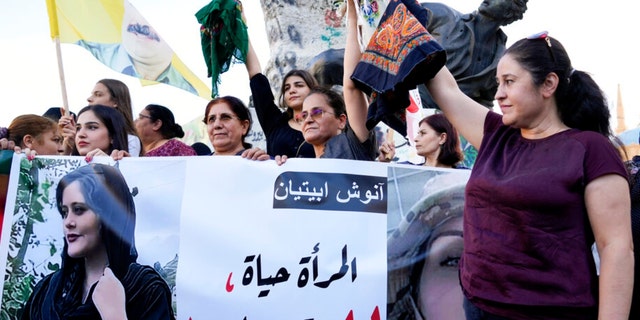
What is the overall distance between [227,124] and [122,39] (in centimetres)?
197

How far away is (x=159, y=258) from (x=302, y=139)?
139 cm

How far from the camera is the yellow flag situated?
492 centimetres

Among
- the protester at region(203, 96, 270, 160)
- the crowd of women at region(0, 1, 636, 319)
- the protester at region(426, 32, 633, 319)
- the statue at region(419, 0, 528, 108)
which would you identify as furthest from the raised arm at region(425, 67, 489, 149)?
the statue at region(419, 0, 528, 108)

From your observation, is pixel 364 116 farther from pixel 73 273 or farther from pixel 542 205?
pixel 73 273

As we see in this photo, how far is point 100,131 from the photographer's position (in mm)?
3809

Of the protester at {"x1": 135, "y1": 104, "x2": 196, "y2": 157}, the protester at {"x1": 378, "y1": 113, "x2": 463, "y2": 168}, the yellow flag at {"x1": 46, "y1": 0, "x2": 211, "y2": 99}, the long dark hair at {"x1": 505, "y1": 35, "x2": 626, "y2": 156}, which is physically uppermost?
the yellow flag at {"x1": 46, "y1": 0, "x2": 211, "y2": 99}

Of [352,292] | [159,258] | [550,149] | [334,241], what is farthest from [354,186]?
[550,149]

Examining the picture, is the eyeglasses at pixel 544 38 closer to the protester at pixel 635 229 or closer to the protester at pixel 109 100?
the protester at pixel 635 229

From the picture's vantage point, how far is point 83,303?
9.77 ft

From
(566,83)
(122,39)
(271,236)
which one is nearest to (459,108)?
(566,83)

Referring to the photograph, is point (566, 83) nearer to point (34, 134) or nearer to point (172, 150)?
point (172, 150)

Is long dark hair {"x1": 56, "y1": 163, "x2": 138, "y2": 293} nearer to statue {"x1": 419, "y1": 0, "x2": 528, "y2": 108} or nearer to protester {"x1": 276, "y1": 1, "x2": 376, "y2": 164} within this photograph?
protester {"x1": 276, "y1": 1, "x2": 376, "y2": 164}

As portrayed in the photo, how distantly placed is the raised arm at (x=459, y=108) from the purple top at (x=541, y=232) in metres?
0.30

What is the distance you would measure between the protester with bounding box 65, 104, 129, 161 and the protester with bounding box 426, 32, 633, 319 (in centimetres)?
216
